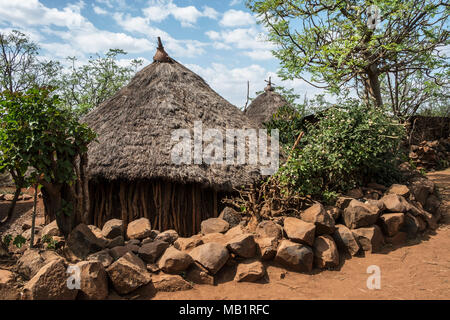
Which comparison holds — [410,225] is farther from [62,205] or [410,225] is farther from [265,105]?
[265,105]

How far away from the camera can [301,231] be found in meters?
3.62

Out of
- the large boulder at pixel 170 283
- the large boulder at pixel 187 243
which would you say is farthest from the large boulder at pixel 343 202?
the large boulder at pixel 170 283

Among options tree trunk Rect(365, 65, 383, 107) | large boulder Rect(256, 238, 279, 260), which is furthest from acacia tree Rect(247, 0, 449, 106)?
large boulder Rect(256, 238, 279, 260)

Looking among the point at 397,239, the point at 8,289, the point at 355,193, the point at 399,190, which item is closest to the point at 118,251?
the point at 8,289

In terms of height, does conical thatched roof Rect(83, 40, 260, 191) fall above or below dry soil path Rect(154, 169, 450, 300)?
above

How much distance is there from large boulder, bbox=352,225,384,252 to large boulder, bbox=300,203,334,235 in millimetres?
415

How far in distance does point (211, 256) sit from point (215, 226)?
896mm

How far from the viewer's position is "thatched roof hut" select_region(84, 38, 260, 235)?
464 cm

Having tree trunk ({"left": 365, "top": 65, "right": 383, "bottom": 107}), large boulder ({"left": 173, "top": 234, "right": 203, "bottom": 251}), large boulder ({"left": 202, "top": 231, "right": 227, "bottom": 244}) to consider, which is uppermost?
tree trunk ({"left": 365, "top": 65, "right": 383, "bottom": 107})

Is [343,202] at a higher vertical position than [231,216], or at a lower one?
higher

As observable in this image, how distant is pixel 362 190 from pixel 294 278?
227cm

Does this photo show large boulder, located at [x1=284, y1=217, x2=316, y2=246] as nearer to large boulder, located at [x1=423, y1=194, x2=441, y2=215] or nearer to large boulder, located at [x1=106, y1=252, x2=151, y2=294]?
large boulder, located at [x1=106, y1=252, x2=151, y2=294]

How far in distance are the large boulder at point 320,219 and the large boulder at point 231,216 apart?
0.95 meters

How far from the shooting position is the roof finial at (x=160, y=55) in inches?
262
